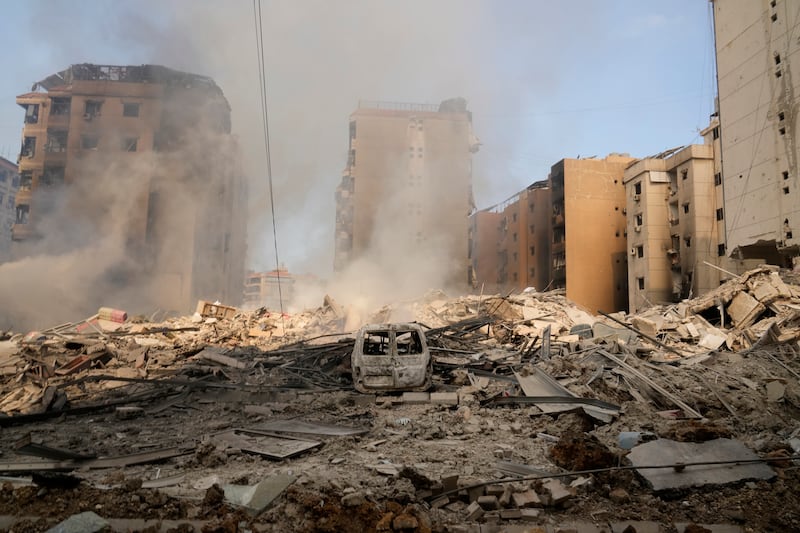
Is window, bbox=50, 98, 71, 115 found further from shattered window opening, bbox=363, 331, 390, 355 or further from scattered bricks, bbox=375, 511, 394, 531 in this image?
scattered bricks, bbox=375, 511, 394, 531

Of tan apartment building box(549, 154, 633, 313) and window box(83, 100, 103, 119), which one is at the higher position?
window box(83, 100, 103, 119)

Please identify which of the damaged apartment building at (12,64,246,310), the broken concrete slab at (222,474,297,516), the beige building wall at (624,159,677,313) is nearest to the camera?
the broken concrete slab at (222,474,297,516)

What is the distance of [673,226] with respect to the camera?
31.0 m

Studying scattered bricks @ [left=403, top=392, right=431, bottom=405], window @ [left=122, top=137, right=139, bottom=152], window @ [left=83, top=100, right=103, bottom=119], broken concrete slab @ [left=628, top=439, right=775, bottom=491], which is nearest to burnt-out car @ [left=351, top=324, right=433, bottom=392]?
scattered bricks @ [left=403, top=392, right=431, bottom=405]

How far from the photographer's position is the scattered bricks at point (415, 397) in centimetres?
827

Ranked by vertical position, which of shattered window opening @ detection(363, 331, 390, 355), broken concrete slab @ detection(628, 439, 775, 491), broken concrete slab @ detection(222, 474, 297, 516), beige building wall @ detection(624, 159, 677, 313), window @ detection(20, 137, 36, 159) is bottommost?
broken concrete slab @ detection(222, 474, 297, 516)

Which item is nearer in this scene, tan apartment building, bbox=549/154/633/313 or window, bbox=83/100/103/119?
window, bbox=83/100/103/119

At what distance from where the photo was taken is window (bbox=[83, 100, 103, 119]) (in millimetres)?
33656

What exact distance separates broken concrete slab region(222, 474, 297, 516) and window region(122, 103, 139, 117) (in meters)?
36.6

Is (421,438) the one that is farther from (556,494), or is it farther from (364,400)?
(556,494)

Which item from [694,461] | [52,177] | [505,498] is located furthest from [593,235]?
[52,177]

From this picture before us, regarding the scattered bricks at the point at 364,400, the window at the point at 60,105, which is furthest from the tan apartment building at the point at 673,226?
the window at the point at 60,105

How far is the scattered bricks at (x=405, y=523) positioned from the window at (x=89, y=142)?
38.0 m

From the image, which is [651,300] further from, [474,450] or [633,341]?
[474,450]
